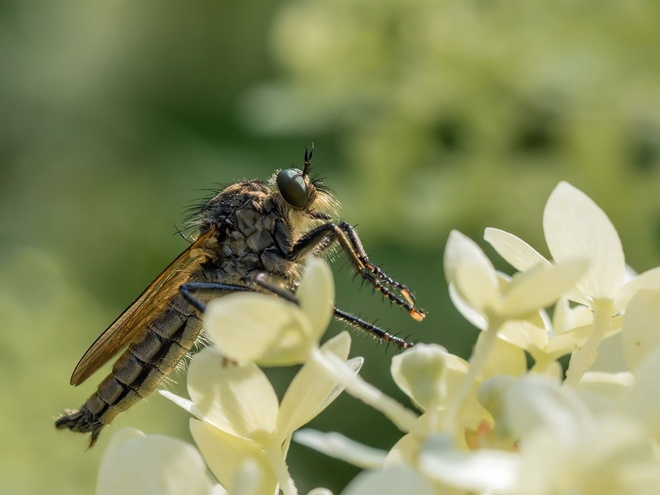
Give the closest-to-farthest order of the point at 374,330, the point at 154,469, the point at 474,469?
1. the point at 474,469
2. the point at 154,469
3. the point at 374,330

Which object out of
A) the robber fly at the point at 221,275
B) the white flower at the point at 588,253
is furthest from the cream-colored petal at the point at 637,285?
the robber fly at the point at 221,275

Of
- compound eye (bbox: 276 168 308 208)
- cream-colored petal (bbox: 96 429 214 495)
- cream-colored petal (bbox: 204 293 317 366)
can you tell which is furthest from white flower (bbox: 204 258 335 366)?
compound eye (bbox: 276 168 308 208)

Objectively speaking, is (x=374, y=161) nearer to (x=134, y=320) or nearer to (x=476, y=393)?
(x=134, y=320)

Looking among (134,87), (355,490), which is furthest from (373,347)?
(355,490)

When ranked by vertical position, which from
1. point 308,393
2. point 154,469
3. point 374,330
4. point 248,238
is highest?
point 248,238

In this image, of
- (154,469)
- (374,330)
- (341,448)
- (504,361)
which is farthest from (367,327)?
(341,448)

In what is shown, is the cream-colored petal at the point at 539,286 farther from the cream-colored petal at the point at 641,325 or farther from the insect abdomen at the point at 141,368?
the insect abdomen at the point at 141,368

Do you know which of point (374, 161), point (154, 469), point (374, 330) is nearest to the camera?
point (154, 469)
